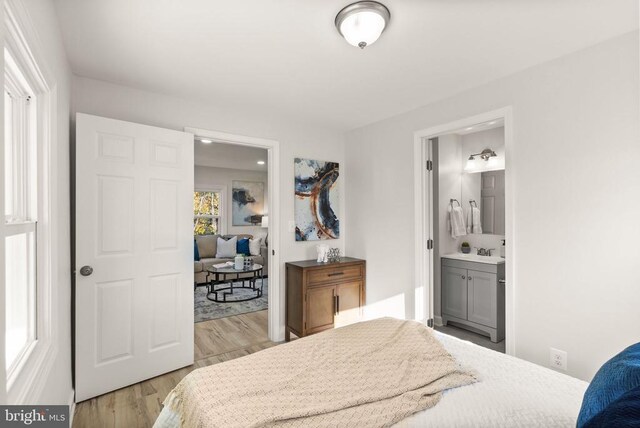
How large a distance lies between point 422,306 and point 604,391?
2.50 meters

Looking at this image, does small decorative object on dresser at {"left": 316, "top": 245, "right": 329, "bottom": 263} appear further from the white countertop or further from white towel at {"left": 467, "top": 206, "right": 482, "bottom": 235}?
white towel at {"left": 467, "top": 206, "right": 482, "bottom": 235}

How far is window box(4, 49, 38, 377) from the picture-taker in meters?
1.25

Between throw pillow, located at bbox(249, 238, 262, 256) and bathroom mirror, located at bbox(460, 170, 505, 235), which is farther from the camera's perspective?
throw pillow, located at bbox(249, 238, 262, 256)

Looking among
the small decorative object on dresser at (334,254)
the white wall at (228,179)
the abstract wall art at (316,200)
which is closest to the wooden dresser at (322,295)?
the small decorative object on dresser at (334,254)

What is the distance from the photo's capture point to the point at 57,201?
68.6 inches

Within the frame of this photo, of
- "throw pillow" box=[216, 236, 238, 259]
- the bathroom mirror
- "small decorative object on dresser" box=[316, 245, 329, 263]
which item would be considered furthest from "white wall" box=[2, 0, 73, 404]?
"throw pillow" box=[216, 236, 238, 259]

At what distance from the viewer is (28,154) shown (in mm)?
1458

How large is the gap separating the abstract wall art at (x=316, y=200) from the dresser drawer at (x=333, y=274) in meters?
0.47

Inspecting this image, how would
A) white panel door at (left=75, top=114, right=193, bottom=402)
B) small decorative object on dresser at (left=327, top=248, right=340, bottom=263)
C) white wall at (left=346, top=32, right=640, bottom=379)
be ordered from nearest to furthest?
white wall at (left=346, top=32, right=640, bottom=379), white panel door at (left=75, top=114, right=193, bottom=402), small decorative object on dresser at (left=327, top=248, right=340, bottom=263)

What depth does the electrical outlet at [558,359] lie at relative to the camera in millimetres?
2115

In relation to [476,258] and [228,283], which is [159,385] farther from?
[228,283]

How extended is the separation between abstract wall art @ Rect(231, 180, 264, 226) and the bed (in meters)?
5.69

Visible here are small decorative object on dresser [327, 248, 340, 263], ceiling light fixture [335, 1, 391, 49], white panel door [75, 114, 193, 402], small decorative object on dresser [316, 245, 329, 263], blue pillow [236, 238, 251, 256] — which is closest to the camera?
ceiling light fixture [335, 1, 391, 49]

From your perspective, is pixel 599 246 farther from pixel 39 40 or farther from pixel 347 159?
pixel 39 40
